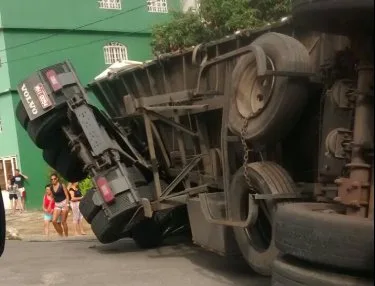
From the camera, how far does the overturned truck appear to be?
114 inches

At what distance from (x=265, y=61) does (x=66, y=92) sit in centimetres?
373

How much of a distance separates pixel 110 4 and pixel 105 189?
17.3m

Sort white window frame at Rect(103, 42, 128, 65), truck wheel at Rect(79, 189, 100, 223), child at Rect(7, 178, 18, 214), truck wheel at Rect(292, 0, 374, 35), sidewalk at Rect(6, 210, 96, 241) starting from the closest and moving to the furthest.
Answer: truck wheel at Rect(292, 0, 374, 35) < truck wheel at Rect(79, 189, 100, 223) < sidewalk at Rect(6, 210, 96, 241) < child at Rect(7, 178, 18, 214) < white window frame at Rect(103, 42, 128, 65)

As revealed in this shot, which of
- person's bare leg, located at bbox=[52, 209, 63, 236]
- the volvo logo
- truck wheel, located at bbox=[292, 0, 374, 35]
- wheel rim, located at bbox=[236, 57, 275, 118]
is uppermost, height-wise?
truck wheel, located at bbox=[292, 0, 374, 35]

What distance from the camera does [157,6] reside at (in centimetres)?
2447

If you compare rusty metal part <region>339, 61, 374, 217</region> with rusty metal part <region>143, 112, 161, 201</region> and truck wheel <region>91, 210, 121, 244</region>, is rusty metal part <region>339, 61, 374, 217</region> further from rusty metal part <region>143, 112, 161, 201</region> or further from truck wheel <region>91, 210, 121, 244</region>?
truck wheel <region>91, 210, 121, 244</region>

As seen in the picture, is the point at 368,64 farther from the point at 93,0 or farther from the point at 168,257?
the point at 93,0

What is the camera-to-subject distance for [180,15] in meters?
22.3

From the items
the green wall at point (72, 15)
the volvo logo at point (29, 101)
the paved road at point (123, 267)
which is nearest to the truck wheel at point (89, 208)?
the paved road at point (123, 267)

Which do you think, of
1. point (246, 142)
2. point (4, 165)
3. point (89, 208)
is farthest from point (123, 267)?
point (4, 165)

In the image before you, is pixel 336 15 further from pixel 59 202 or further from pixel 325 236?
pixel 59 202

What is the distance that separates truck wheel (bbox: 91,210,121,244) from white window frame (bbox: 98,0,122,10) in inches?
651

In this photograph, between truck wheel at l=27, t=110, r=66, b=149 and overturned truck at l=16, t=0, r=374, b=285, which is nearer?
overturned truck at l=16, t=0, r=374, b=285

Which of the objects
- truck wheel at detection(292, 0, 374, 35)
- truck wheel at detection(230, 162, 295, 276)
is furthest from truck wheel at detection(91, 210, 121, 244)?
truck wheel at detection(292, 0, 374, 35)
